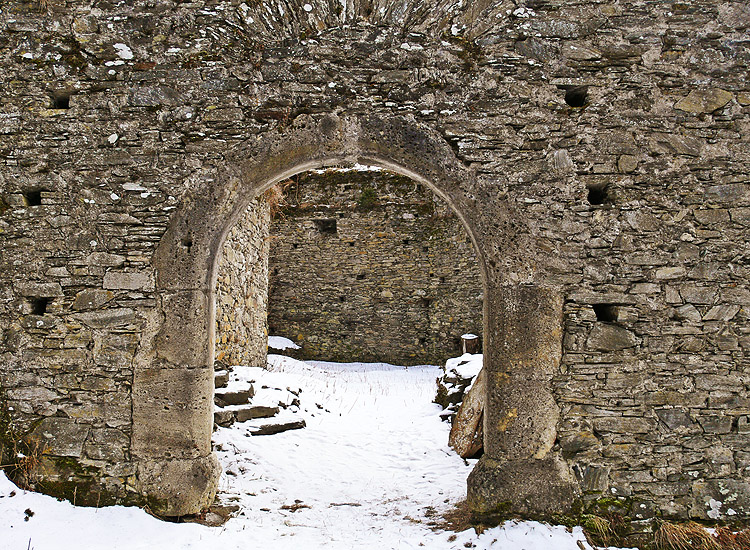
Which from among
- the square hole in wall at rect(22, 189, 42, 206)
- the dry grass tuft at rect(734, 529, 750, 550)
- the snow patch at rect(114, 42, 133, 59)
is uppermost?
the snow patch at rect(114, 42, 133, 59)

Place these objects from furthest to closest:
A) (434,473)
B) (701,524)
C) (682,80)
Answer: (434,473), (682,80), (701,524)

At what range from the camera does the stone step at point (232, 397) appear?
19.2 feet

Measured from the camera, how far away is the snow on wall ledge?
11.9 ft

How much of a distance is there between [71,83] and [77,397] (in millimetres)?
2513

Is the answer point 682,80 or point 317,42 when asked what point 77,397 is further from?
point 682,80

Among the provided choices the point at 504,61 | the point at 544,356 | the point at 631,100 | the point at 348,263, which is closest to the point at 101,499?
the point at 544,356

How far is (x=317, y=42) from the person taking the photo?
381 cm

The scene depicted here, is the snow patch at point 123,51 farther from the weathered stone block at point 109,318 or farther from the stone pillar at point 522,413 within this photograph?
the stone pillar at point 522,413

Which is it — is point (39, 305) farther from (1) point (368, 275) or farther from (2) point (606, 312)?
(1) point (368, 275)

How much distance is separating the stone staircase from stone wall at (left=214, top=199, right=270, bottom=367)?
0.67m

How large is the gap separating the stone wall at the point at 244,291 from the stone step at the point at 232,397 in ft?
2.69

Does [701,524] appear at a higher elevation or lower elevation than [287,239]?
lower

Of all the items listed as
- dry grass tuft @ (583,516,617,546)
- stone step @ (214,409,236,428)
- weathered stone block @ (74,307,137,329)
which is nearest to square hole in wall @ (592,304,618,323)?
dry grass tuft @ (583,516,617,546)

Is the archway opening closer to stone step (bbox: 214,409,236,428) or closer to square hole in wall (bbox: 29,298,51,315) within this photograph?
stone step (bbox: 214,409,236,428)
